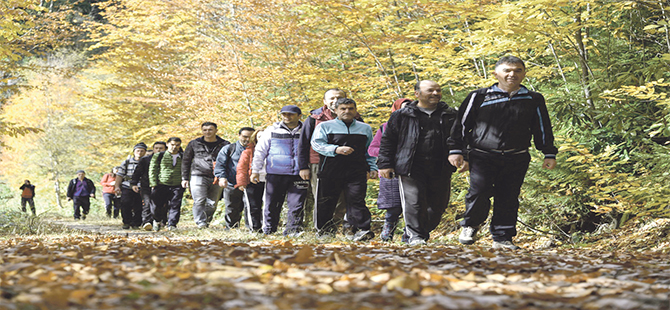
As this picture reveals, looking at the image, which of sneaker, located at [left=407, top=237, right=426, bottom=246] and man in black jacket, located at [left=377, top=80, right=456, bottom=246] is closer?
sneaker, located at [left=407, top=237, right=426, bottom=246]

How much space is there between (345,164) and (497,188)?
6.74 ft

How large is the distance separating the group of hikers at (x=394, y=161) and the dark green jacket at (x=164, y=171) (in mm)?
642

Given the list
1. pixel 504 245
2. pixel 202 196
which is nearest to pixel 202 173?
pixel 202 196

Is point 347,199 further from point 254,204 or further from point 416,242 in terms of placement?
point 254,204

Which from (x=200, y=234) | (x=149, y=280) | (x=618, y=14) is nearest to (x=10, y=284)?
(x=149, y=280)

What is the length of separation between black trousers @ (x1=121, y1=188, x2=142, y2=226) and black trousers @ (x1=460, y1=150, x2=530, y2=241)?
31.6 ft

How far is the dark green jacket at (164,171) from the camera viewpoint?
490 inches

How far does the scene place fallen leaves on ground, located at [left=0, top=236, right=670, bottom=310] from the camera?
2.95 meters

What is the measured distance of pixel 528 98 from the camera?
6.38 metres

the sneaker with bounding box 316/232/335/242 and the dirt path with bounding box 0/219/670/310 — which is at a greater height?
the dirt path with bounding box 0/219/670/310

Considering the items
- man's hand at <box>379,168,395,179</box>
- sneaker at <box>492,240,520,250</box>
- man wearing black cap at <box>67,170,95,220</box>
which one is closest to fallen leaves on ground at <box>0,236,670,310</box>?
sneaker at <box>492,240,520,250</box>

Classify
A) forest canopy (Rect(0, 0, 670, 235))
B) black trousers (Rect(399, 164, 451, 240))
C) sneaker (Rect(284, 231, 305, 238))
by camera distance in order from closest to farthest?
black trousers (Rect(399, 164, 451, 240))
forest canopy (Rect(0, 0, 670, 235))
sneaker (Rect(284, 231, 305, 238))

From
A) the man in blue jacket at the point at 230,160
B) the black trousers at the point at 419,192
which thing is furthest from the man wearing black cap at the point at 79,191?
the black trousers at the point at 419,192

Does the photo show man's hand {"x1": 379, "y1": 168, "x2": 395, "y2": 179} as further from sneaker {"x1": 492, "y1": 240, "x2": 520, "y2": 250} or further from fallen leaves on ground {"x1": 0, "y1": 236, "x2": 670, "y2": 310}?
fallen leaves on ground {"x1": 0, "y1": 236, "x2": 670, "y2": 310}
